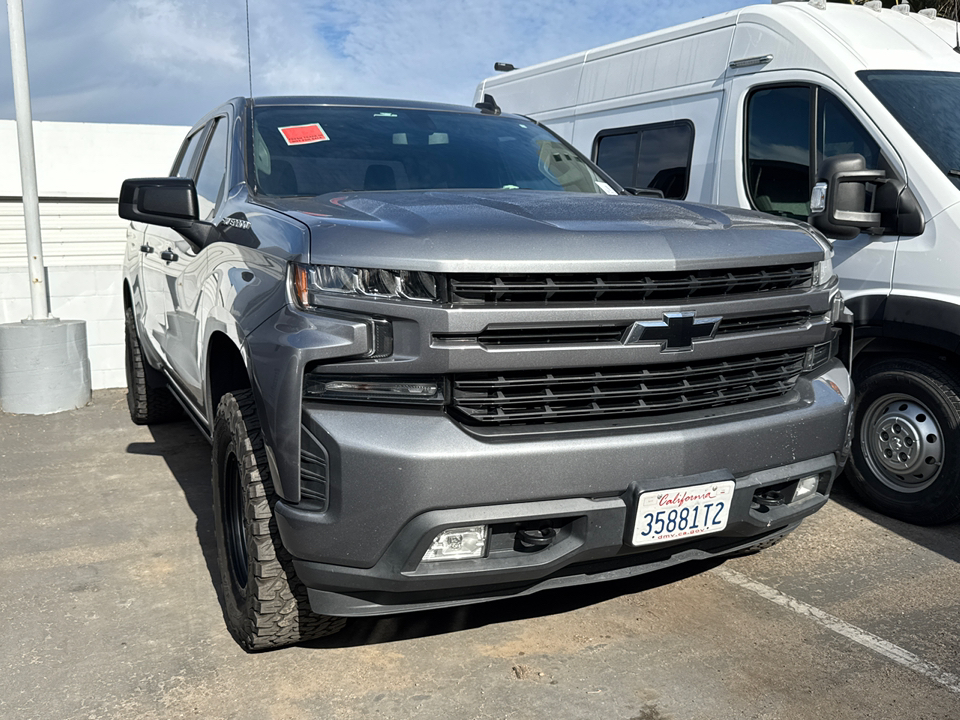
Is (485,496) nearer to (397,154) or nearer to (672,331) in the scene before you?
(672,331)

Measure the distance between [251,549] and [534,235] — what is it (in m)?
1.20

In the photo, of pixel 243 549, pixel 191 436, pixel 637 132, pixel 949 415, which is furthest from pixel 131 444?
pixel 949 415

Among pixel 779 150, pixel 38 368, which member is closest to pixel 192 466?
pixel 38 368

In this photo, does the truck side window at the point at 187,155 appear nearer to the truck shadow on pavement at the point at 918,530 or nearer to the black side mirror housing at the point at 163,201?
the black side mirror housing at the point at 163,201

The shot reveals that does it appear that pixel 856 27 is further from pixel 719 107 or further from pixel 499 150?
pixel 499 150

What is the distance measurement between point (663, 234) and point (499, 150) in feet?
4.98

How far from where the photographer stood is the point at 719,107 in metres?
5.03

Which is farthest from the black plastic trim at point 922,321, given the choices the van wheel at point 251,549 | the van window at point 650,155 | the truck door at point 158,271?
the truck door at point 158,271

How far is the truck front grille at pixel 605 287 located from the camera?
2.21m

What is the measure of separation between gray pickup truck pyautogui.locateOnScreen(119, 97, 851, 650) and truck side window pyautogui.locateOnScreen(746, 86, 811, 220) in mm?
1715

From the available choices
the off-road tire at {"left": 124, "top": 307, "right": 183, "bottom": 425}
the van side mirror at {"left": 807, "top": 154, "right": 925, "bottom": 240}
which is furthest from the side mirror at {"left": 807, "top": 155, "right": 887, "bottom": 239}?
the off-road tire at {"left": 124, "top": 307, "right": 183, "bottom": 425}

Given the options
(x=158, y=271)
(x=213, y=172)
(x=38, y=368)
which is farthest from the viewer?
(x=38, y=368)

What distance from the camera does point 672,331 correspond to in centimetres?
238

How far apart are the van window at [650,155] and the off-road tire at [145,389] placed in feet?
10.9
